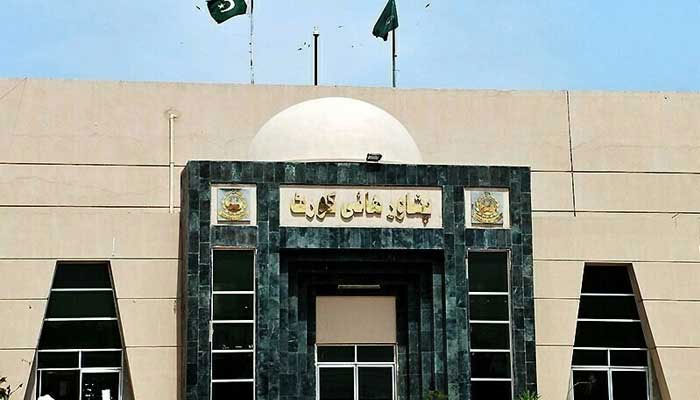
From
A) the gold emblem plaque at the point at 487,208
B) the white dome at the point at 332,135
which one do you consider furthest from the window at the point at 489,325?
the white dome at the point at 332,135

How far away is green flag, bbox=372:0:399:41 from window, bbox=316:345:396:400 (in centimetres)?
1109

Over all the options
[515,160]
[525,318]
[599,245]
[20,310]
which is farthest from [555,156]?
[20,310]

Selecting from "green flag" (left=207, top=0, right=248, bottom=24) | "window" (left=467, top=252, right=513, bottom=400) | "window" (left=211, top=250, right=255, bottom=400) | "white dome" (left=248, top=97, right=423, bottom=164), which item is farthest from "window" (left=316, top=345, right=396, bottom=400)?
"green flag" (left=207, top=0, right=248, bottom=24)

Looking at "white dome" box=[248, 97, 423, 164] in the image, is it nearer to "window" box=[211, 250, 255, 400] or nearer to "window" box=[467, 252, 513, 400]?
"window" box=[211, 250, 255, 400]

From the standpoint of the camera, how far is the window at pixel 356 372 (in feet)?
96.8

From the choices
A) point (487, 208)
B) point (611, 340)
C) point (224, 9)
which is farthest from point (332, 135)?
point (611, 340)

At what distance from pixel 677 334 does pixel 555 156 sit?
21.3 feet

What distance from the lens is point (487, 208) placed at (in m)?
29.4

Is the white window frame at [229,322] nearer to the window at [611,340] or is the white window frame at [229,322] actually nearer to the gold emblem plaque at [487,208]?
the gold emblem plaque at [487,208]

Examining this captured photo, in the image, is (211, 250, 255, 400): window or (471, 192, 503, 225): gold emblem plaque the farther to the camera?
(471, 192, 503, 225): gold emblem plaque

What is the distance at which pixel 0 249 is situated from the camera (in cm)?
2917

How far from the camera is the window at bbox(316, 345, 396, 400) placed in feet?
96.8

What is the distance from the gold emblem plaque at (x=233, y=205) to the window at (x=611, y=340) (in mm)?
9494

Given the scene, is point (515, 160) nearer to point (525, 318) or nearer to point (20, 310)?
point (525, 318)
